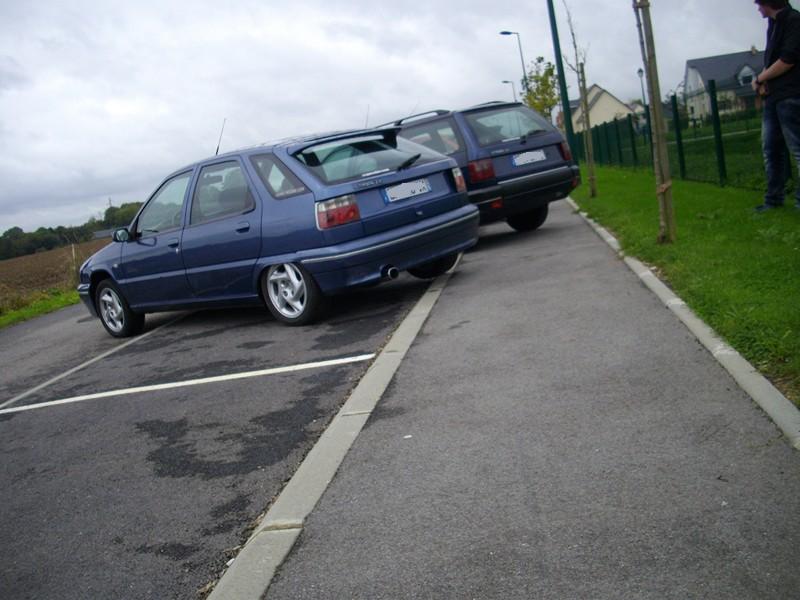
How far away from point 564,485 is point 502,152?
8733 millimetres

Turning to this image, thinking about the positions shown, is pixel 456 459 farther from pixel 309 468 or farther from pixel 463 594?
pixel 463 594

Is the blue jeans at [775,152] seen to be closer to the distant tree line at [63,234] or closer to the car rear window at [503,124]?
the car rear window at [503,124]

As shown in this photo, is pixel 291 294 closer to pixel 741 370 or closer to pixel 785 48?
pixel 741 370

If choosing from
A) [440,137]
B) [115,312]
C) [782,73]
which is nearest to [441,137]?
[440,137]

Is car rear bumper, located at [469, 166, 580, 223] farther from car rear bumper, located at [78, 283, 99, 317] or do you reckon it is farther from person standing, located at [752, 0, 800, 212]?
car rear bumper, located at [78, 283, 99, 317]

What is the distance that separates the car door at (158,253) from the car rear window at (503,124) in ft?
14.2

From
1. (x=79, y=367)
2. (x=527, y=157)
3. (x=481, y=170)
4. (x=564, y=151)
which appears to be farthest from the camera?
(x=564, y=151)

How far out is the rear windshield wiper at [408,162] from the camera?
8.47 meters

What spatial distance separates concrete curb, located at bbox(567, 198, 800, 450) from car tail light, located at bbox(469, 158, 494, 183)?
474cm

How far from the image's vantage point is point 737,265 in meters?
6.90

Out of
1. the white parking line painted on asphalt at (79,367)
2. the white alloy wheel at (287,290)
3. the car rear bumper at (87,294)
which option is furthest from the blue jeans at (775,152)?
the car rear bumper at (87,294)

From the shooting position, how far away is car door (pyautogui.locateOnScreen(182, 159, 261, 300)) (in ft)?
27.6

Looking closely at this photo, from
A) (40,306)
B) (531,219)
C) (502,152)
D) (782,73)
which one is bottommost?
(40,306)

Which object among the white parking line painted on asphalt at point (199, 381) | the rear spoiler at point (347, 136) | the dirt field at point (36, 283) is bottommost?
the dirt field at point (36, 283)
